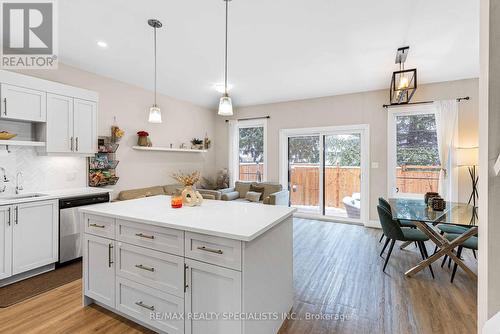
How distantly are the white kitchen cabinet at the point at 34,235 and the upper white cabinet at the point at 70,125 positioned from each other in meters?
0.84

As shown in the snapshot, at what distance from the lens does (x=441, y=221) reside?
99.6 inches

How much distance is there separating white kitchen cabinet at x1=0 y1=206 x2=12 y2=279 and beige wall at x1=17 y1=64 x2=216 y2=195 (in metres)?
1.70

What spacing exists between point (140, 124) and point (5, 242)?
2752 mm

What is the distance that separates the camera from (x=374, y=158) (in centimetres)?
497

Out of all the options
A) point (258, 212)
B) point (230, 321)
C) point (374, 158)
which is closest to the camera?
point (230, 321)

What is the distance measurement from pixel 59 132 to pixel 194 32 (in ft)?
7.65

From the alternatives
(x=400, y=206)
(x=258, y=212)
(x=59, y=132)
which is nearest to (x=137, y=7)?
(x=59, y=132)

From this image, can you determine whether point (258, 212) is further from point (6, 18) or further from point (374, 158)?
point (374, 158)

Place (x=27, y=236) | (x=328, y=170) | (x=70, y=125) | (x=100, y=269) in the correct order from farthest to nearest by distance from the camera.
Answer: (x=328, y=170)
(x=70, y=125)
(x=27, y=236)
(x=100, y=269)

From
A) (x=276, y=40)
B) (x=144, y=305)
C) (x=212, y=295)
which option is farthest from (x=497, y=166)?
(x=276, y=40)

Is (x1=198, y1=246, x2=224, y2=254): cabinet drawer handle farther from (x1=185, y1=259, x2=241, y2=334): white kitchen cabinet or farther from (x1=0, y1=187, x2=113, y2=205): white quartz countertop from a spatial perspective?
(x1=0, y1=187, x2=113, y2=205): white quartz countertop

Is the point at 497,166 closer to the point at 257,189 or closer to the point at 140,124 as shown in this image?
the point at 257,189

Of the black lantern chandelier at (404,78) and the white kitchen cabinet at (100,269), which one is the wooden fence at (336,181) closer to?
the black lantern chandelier at (404,78)

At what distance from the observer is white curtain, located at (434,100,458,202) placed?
425 centimetres
